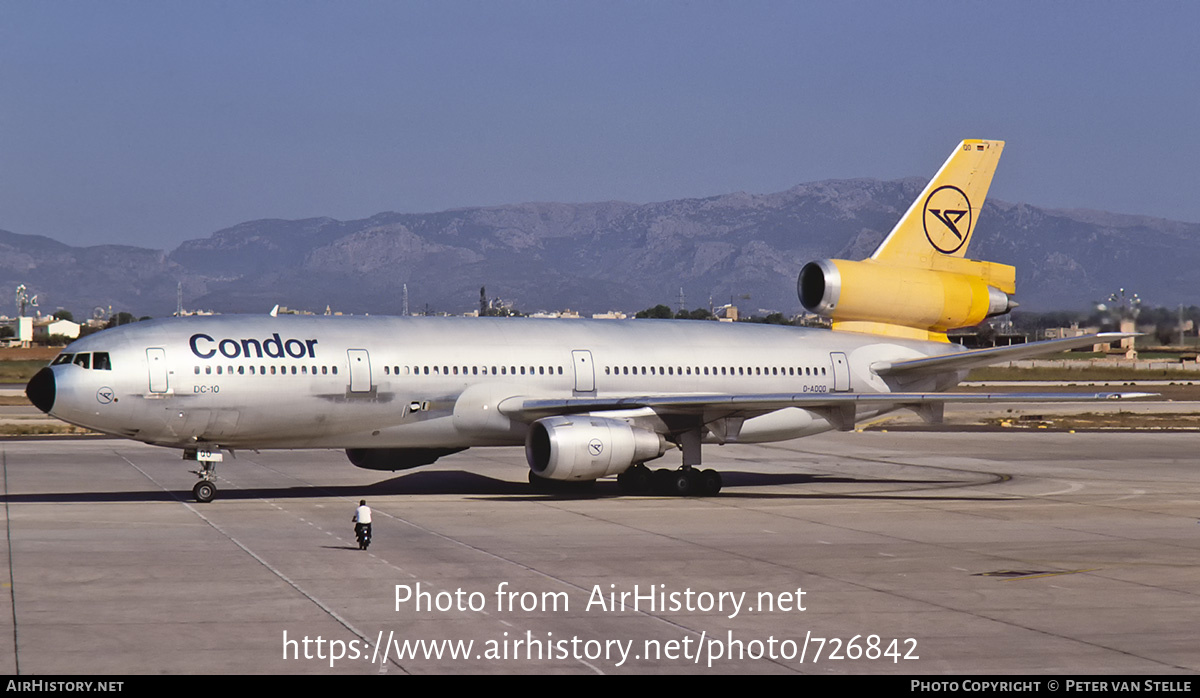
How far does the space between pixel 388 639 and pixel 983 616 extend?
7.94 meters

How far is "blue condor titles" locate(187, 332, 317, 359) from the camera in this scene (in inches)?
1218

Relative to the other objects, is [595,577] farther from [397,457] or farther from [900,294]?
[900,294]

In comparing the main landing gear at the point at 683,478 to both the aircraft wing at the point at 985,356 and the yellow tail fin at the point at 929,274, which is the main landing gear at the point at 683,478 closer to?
the yellow tail fin at the point at 929,274

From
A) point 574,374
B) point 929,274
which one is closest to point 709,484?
point 574,374

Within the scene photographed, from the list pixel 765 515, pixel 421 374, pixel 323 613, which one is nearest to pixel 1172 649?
pixel 323 613

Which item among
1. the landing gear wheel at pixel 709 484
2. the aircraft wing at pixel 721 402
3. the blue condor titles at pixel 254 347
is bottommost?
the landing gear wheel at pixel 709 484

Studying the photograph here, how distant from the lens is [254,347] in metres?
31.5

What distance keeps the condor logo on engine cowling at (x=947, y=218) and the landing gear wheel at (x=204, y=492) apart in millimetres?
21800

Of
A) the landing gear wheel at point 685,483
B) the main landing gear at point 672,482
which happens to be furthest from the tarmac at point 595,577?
the landing gear wheel at point 685,483

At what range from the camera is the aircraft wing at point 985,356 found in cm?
3491

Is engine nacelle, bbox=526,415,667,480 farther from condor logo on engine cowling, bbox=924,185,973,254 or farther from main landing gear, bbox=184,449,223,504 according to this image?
condor logo on engine cowling, bbox=924,185,973,254

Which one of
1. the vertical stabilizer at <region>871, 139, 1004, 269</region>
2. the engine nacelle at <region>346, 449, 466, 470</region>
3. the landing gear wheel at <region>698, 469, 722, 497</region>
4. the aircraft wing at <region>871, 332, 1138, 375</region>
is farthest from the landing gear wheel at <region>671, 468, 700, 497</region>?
the vertical stabilizer at <region>871, 139, 1004, 269</region>

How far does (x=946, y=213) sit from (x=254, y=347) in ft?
68.7

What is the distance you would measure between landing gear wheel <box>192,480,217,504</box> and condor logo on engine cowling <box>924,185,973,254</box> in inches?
858
